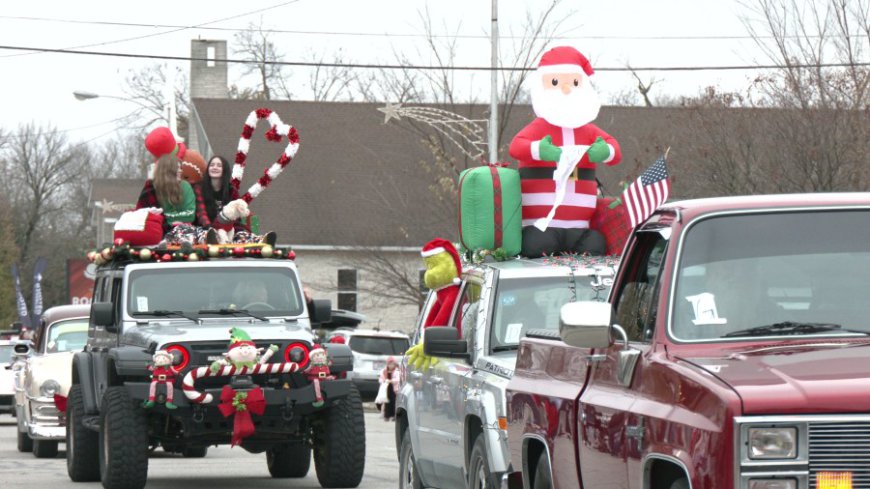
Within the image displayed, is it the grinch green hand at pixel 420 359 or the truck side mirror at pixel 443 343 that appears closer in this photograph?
the truck side mirror at pixel 443 343

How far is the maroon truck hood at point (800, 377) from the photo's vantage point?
5.24 meters

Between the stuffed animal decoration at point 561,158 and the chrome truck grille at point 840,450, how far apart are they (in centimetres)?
729

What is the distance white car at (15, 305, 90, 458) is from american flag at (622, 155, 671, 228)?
11.8m

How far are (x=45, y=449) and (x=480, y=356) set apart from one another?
11074mm

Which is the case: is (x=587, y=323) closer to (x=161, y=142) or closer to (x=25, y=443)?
(x=161, y=142)

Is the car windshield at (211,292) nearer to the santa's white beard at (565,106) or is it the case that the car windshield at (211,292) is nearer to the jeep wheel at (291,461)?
the jeep wheel at (291,461)

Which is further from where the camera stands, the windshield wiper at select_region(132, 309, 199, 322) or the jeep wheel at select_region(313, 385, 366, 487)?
the windshield wiper at select_region(132, 309, 199, 322)

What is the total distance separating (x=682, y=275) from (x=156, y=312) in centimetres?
922

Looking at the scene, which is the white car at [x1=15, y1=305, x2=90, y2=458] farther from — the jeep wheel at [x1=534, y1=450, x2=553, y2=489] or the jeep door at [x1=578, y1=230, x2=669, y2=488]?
the jeep door at [x1=578, y1=230, x2=669, y2=488]

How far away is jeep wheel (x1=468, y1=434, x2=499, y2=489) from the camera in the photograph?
930cm

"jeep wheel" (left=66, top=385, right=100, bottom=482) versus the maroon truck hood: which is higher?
the maroon truck hood

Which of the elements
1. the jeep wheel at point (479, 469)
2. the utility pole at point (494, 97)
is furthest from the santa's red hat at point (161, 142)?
the utility pole at point (494, 97)

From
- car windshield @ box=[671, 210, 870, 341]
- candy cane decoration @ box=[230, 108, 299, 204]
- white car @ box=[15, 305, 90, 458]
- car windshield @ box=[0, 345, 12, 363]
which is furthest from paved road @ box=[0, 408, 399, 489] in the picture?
car windshield @ box=[0, 345, 12, 363]

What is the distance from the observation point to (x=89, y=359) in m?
16.0
